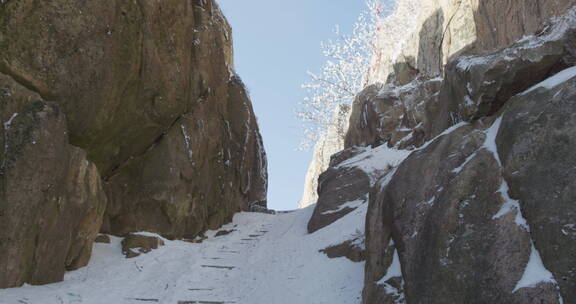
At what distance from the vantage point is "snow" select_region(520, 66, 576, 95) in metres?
5.92

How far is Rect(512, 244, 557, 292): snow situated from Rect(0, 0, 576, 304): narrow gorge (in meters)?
0.02

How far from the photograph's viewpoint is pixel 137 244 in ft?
39.1

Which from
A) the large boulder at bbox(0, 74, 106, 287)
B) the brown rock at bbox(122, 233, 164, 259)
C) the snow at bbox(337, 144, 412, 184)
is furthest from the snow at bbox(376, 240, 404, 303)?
the snow at bbox(337, 144, 412, 184)

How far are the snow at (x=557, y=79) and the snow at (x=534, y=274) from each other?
89.7 inches

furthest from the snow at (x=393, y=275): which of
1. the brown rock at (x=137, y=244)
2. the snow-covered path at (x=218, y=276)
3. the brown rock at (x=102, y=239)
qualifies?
the brown rock at (x=102, y=239)

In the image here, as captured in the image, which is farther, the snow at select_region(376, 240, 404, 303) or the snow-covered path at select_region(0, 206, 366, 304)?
the snow-covered path at select_region(0, 206, 366, 304)

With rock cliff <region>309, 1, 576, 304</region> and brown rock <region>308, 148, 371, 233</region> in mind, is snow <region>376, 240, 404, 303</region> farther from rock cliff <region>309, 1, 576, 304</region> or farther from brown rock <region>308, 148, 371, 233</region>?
brown rock <region>308, 148, 371, 233</region>

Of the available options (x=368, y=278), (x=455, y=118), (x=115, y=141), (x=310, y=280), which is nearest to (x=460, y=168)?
(x=455, y=118)

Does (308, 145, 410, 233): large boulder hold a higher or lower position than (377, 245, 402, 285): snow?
higher

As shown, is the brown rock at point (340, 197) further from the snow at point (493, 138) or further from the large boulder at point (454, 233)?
the snow at point (493, 138)

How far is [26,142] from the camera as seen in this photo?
841 centimetres

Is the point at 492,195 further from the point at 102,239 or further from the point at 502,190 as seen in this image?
the point at 102,239

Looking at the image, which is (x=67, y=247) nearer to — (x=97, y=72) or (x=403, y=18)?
(x=97, y=72)

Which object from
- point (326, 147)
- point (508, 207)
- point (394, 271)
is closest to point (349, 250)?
point (394, 271)
